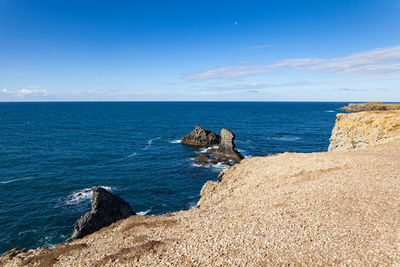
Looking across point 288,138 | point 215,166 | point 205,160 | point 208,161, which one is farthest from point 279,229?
point 288,138

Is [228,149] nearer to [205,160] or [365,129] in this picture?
[205,160]

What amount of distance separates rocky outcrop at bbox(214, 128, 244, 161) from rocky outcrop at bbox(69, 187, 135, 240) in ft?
114

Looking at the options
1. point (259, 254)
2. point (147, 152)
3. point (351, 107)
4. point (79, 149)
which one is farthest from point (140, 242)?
point (351, 107)

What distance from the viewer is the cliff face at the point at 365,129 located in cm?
3981

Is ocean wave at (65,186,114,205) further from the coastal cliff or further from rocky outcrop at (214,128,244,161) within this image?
rocky outcrop at (214,128,244,161)

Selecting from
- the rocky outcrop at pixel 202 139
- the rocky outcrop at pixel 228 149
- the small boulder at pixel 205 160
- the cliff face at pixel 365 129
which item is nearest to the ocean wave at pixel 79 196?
the small boulder at pixel 205 160

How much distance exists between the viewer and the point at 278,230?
16.2m

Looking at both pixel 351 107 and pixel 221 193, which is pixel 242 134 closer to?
pixel 221 193

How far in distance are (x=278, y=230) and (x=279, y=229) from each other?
16 cm

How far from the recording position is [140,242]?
1755 centimetres

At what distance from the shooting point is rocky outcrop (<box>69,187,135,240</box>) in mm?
26084

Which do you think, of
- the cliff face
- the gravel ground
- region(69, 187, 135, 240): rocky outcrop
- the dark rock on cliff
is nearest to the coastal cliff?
the gravel ground

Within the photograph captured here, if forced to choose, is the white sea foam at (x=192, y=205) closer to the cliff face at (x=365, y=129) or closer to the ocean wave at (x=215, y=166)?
the ocean wave at (x=215, y=166)

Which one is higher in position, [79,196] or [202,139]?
[202,139]
